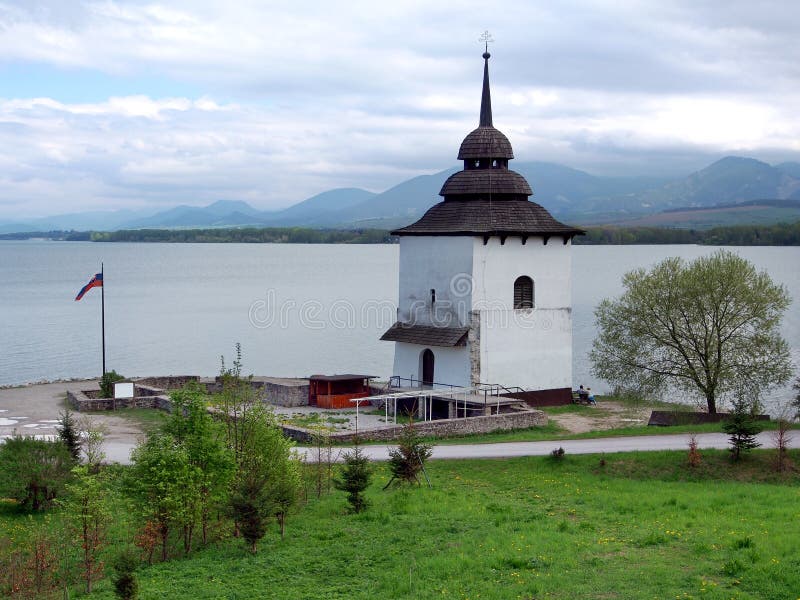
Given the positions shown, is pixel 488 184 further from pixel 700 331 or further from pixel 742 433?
pixel 742 433

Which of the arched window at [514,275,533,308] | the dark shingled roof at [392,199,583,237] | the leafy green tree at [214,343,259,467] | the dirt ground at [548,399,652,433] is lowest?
the dirt ground at [548,399,652,433]

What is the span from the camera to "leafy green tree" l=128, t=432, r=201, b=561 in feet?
56.5

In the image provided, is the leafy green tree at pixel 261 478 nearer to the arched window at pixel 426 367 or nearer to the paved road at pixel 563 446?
the paved road at pixel 563 446

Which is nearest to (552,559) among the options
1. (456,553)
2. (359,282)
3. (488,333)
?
(456,553)

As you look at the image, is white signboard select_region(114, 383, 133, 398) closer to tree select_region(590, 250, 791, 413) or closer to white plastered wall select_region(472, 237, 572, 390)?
white plastered wall select_region(472, 237, 572, 390)

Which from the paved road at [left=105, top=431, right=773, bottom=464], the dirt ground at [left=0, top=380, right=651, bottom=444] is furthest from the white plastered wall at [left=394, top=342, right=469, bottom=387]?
the paved road at [left=105, top=431, right=773, bottom=464]

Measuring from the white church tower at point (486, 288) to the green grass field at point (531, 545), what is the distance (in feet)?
47.5

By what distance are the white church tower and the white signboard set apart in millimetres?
10002

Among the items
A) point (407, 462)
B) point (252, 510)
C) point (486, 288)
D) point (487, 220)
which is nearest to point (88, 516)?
point (252, 510)

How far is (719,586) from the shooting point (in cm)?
1429

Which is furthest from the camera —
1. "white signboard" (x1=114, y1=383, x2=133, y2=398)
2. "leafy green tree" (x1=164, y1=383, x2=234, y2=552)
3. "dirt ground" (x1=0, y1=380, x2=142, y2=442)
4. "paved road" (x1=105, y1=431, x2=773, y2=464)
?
"white signboard" (x1=114, y1=383, x2=133, y2=398)

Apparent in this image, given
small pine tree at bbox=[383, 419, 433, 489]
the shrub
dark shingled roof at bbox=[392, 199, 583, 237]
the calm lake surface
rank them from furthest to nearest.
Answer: the calm lake surface → dark shingled roof at bbox=[392, 199, 583, 237] → the shrub → small pine tree at bbox=[383, 419, 433, 489]

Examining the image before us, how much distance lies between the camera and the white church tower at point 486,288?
36.5 metres

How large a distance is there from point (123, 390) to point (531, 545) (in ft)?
77.3
